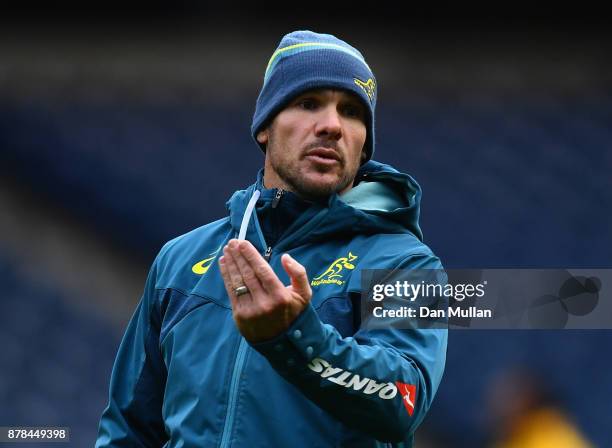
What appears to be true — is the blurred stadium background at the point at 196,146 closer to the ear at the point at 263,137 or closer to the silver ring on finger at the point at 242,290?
the ear at the point at 263,137

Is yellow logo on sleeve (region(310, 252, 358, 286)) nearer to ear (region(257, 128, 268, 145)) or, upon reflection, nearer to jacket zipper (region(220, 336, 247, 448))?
jacket zipper (region(220, 336, 247, 448))

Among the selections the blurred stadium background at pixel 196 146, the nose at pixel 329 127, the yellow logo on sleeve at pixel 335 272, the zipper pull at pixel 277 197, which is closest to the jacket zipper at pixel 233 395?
the yellow logo on sleeve at pixel 335 272

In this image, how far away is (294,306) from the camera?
1.14 m

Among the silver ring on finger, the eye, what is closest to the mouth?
the eye

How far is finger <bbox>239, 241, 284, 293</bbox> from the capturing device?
44.6 inches

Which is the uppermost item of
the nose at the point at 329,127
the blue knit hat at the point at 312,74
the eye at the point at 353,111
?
the blue knit hat at the point at 312,74

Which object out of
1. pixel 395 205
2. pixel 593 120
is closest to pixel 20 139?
pixel 593 120

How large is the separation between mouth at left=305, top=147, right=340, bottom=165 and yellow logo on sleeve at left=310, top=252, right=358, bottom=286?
0.56ft

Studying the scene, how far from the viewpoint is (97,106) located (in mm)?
3428

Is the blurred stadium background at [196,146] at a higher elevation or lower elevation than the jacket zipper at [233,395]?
higher

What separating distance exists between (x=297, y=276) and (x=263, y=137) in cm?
61

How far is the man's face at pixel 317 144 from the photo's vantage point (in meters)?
1.53

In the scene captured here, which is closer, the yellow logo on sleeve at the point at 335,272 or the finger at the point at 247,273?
the finger at the point at 247,273

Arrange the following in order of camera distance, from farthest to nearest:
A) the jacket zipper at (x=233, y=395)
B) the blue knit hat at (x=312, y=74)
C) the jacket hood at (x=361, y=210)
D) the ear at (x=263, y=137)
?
1. the ear at (x=263, y=137)
2. the blue knit hat at (x=312, y=74)
3. the jacket hood at (x=361, y=210)
4. the jacket zipper at (x=233, y=395)
